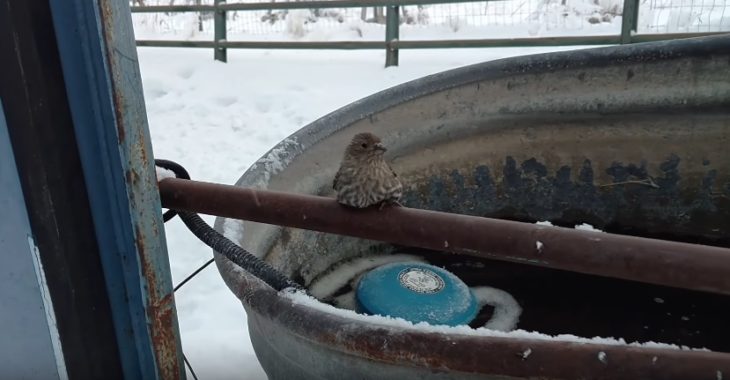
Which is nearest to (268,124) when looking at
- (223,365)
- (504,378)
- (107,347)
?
(223,365)

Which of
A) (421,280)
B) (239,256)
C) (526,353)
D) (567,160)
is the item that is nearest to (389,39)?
Answer: (567,160)

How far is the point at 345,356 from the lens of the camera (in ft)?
3.61

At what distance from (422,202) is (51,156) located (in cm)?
157

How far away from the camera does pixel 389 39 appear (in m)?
6.03

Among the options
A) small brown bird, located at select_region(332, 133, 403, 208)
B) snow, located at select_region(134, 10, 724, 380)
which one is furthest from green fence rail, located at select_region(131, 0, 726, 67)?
small brown bird, located at select_region(332, 133, 403, 208)

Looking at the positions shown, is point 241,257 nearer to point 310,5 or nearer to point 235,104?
point 235,104

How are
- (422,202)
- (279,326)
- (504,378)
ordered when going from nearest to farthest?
(504,378), (279,326), (422,202)

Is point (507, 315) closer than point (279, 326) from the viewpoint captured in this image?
No

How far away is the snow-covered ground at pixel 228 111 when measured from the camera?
7.66 feet

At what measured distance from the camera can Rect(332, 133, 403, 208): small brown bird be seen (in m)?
1.35

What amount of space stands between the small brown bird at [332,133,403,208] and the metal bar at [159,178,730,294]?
9 cm

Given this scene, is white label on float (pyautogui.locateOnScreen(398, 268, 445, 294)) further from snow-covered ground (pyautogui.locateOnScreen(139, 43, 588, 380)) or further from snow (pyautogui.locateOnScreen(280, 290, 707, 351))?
snow (pyautogui.locateOnScreen(280, 290, 707, 351))

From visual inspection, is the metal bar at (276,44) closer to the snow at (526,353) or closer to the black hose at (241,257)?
the black hose at (241,257)

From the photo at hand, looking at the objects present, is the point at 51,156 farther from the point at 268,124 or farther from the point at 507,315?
the point at 268,124
